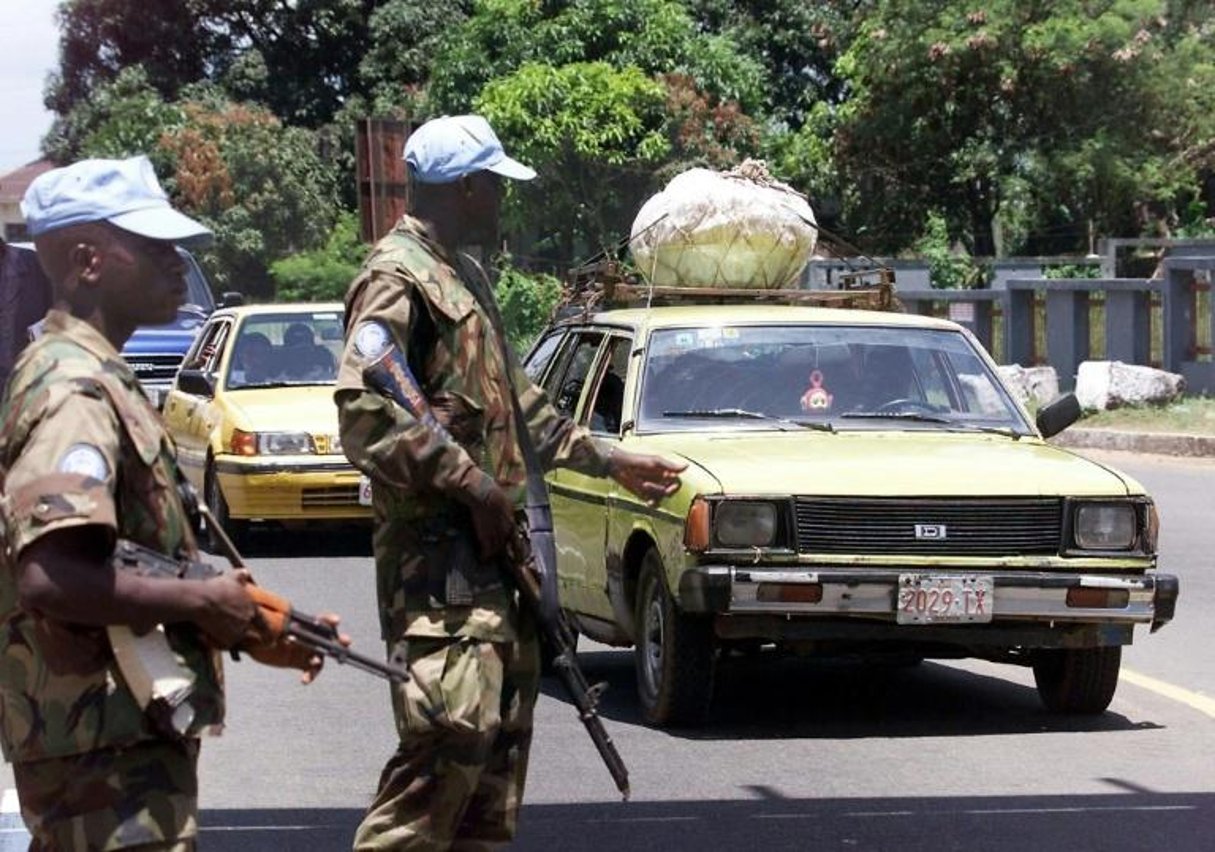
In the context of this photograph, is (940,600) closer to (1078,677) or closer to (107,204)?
(1078,677)

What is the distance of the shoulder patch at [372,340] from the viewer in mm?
4961

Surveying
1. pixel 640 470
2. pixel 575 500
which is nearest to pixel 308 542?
pixel 575 500

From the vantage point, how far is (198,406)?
52.5 feet

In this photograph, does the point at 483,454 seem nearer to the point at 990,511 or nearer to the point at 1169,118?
the point at 990,511

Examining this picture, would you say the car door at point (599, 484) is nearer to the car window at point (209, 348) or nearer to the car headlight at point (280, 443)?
the car headlight at point (280, 443)

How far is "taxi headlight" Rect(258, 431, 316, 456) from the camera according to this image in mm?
14594

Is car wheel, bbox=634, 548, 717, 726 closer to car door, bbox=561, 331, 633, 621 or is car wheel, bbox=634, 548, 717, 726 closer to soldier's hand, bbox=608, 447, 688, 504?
car door, bbox=561, 331, 633, 621

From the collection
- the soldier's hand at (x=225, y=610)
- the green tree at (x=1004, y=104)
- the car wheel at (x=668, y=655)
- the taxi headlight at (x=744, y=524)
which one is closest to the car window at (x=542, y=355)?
the car wheel at (x=668, y=655)

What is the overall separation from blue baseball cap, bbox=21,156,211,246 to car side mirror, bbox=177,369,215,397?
36.5 ft

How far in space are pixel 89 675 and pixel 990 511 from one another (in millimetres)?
4996

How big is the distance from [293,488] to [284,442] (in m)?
0.32

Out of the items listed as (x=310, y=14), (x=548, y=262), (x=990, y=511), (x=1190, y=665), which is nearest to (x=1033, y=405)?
(x=548, y=262)

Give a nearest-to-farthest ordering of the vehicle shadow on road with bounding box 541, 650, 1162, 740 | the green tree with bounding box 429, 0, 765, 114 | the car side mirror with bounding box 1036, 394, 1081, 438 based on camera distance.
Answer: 1. the vehicle shadow on road with bounding box 541, 650, 1162, 740
2. the car side mirror with bounding box 1036, 394, 1081, 438
3. the green tree with bounding box 429, 0, 765, 114

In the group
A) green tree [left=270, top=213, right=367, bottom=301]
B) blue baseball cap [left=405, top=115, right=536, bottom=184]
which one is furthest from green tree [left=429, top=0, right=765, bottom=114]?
blue baseball cap [left=405, top=115, right=536, bottom=184]
